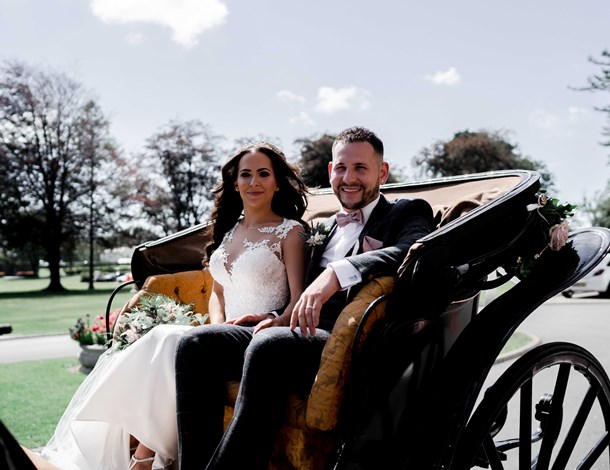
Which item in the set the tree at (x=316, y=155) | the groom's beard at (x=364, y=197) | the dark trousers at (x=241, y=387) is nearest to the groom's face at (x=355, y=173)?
the groom's beard at (x=364, y=197)

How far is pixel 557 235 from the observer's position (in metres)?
2.48

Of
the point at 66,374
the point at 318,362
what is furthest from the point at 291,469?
the point at 66,374

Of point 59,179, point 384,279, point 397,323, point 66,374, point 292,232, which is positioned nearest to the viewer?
point 397,323

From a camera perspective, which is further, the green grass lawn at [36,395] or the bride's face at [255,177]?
the green grass lawn at [36,395]

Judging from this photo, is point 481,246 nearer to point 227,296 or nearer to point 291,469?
point 291,469

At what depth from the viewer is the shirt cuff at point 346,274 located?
219 centimetres

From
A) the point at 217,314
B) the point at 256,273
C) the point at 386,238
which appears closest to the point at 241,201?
the point at 256,273

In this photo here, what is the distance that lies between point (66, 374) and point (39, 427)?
2.63 m

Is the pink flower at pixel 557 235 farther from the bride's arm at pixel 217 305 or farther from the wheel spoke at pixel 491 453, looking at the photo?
the bride's arm at pixel 217 305

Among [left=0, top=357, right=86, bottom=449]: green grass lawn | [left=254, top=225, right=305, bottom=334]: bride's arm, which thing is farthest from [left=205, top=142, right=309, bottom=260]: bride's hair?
[left=0, top=357, right=86, bottom=449]: green grass lawn

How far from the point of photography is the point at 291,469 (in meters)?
2.08

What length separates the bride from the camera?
93.5 inches

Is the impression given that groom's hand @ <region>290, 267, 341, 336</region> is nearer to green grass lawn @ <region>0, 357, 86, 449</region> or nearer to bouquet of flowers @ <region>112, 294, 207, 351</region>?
bouquet of flowers @ <region>112, 294, 207, 351</region>

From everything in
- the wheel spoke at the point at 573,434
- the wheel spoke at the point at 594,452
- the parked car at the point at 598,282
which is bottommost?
the parked car at the point at 598,282
